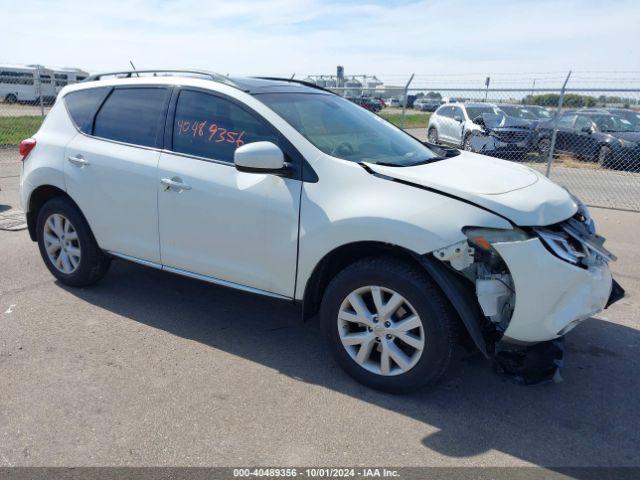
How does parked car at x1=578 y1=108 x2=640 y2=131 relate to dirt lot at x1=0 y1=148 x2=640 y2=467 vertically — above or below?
above

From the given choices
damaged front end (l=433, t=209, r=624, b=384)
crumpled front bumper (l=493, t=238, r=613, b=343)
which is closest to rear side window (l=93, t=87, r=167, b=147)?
damaged front end (l=433, t=209, r=624, b=384)

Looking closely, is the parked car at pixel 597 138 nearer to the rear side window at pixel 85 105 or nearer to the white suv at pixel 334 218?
the white suv at pixel 334 218

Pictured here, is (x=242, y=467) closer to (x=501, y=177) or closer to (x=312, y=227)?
(x=312, y=227)

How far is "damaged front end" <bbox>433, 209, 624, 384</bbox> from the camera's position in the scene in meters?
2.99

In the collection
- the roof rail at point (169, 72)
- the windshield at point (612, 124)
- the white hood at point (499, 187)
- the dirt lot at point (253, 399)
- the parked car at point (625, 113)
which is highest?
the roof rail at point (169, 72)

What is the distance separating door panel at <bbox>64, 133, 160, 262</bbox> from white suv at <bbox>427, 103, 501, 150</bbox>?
11309 millimetres

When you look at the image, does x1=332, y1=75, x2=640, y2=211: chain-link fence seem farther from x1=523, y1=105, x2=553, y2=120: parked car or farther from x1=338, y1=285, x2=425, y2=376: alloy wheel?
x1=338, y1=285, x2=425, y2=376: alloy wheel

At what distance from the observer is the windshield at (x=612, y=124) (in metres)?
14.1

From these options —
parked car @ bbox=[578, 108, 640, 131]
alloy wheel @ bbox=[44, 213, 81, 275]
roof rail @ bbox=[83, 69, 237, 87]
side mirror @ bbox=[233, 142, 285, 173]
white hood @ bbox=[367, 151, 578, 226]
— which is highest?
roof rail @ bbox=[83, 69, 237, 87]

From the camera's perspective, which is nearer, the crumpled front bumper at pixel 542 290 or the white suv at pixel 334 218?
the crumpled front bumper at pixel 542 290

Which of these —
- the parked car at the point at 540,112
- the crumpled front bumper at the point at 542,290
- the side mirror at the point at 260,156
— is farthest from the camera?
the parked car at the point at 540,112

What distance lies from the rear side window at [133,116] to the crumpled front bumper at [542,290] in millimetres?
2670

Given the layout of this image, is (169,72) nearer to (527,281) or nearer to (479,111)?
(527,281)

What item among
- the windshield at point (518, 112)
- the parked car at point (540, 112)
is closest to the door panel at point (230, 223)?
the windshield at point (518, 112)
